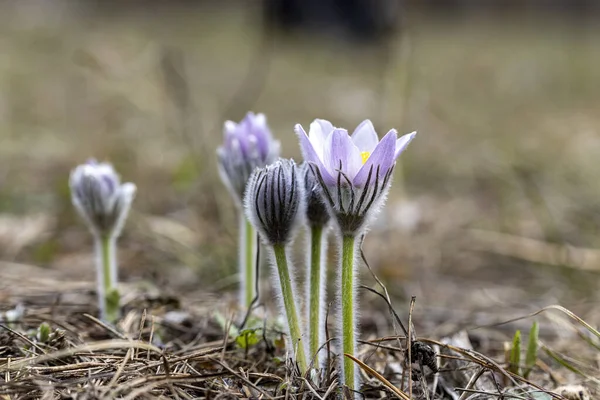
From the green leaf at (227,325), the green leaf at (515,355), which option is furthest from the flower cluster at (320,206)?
the green leaf at (515,355)

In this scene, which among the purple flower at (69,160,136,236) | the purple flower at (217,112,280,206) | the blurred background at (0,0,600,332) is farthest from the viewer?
the blurred background at (0,0,600,332)

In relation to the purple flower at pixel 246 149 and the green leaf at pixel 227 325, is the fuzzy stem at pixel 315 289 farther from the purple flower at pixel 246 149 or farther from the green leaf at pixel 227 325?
the purple flower at pixel 246 149

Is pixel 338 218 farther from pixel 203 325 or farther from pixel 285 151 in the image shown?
pixel 285 151

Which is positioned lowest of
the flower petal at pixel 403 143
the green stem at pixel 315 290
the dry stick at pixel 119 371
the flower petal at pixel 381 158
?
the dry stick at pixel 119 371

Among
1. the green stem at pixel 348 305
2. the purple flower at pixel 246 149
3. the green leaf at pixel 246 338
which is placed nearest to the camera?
the green stem at pixel 348 305

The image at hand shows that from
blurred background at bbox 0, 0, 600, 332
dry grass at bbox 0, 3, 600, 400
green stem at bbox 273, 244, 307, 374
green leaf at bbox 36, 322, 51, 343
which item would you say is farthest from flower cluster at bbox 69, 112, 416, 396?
blurred background at bbox 0, 0, 600, 332

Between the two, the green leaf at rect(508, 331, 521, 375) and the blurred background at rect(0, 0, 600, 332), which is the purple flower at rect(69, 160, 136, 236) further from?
the green leaf at rect(508, 331, 521, 375)

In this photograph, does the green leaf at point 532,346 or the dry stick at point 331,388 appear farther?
the green leaf at point 532,346
